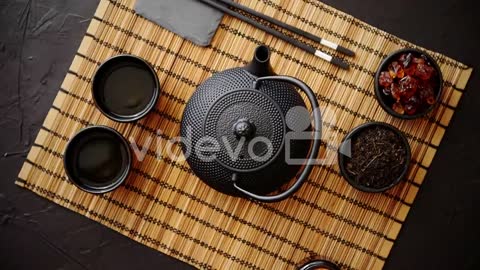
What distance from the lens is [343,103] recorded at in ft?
5.32

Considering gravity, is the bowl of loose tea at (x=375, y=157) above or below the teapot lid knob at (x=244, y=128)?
above

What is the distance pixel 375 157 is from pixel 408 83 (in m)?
0.24

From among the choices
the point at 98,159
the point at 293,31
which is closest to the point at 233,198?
the point at 98,159

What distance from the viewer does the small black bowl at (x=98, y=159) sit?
1.58 metres

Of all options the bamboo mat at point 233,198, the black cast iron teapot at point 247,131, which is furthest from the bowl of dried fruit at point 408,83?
the black cast iron teapot at point 247,131

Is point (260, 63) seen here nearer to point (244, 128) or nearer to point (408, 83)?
point (244, 128)

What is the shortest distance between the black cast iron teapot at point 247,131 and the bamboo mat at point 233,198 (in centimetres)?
21

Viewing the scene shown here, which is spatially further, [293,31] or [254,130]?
[293,31]

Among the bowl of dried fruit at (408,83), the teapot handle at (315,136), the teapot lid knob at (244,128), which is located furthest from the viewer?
the bowl of dried fruit at (408,83)

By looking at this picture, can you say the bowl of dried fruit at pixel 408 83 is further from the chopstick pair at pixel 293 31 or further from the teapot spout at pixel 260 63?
the teapot spout at pixel 260 63

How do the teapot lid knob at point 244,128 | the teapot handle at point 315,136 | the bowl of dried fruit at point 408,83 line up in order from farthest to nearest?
1. the bowl of dried fruit at point 408,83
2. the teapot lid knob at point 244,128
3. the teapot handle at point 315,136

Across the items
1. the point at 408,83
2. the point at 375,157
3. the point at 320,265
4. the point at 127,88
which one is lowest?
the point at 320,265

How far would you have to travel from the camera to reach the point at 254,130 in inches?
50.2

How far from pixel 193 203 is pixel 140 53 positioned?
0.50 meters
